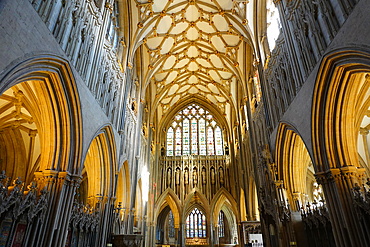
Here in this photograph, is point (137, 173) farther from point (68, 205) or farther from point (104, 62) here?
point (68, 205)

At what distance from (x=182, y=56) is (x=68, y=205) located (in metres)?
15.3

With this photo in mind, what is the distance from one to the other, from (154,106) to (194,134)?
5.21m

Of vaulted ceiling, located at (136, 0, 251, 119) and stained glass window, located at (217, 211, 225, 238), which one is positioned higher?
vaulted ceiling, located at (136, 0, 251, 119)

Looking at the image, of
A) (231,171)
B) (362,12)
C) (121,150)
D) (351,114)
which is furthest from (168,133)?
(362,12)

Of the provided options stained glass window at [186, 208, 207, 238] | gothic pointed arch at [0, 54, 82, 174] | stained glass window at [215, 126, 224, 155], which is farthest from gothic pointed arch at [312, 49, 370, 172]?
stained glass window at [186, 208, 207, 238]

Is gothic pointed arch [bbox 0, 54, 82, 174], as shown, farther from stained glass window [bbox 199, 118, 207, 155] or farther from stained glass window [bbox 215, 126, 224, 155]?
stained glass window [bbox 215, 126, 224, 155]

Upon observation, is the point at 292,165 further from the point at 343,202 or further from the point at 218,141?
the point at 218,141

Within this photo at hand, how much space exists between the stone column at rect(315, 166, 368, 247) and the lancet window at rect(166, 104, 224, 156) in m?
16.5

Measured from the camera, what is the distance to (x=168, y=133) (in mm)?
25156

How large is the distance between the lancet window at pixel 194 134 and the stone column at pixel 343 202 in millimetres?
16477

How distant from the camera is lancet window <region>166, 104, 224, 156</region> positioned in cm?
2420

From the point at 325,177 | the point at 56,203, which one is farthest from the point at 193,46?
the point at 56,203

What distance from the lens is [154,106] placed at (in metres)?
21.9

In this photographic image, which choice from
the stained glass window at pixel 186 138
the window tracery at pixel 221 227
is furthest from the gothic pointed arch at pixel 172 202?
the window tracery at pixel 221 227
